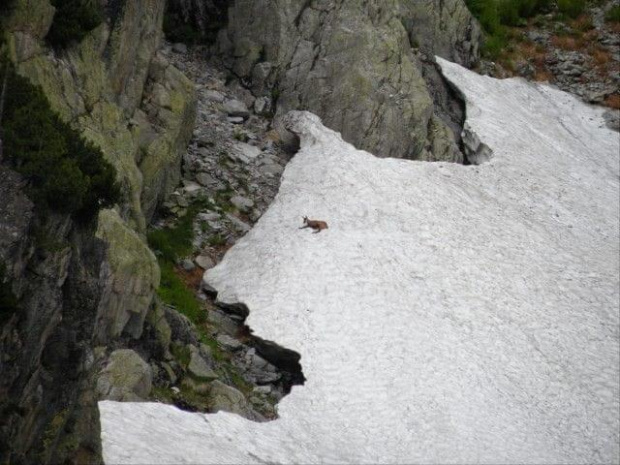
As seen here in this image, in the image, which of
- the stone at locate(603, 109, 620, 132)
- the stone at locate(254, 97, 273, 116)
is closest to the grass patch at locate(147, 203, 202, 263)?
the stone at locate(254, 97, 273, 116)

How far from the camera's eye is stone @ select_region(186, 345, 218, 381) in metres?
17.5

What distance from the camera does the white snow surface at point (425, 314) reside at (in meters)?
17.9

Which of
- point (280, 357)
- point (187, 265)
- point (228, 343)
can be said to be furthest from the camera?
point (187, 265)

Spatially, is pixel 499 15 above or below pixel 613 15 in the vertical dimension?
below

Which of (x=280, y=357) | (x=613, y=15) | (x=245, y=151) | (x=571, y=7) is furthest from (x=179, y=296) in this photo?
(x=613, y=15)

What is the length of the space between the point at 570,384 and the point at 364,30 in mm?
14421

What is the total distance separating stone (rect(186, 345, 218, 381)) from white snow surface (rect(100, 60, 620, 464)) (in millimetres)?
1231

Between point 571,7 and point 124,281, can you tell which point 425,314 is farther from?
point 571,7

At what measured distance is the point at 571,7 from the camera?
41.6 metres

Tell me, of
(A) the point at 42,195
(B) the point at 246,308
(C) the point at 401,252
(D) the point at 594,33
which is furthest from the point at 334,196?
(D) the point at 594,33

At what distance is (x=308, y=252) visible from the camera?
75.2 feet

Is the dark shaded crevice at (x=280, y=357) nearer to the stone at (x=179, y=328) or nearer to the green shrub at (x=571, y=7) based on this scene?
the stone at (x=179, y=328)

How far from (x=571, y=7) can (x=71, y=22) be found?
104 ft

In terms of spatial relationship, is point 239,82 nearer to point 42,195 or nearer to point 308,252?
point 308,252
